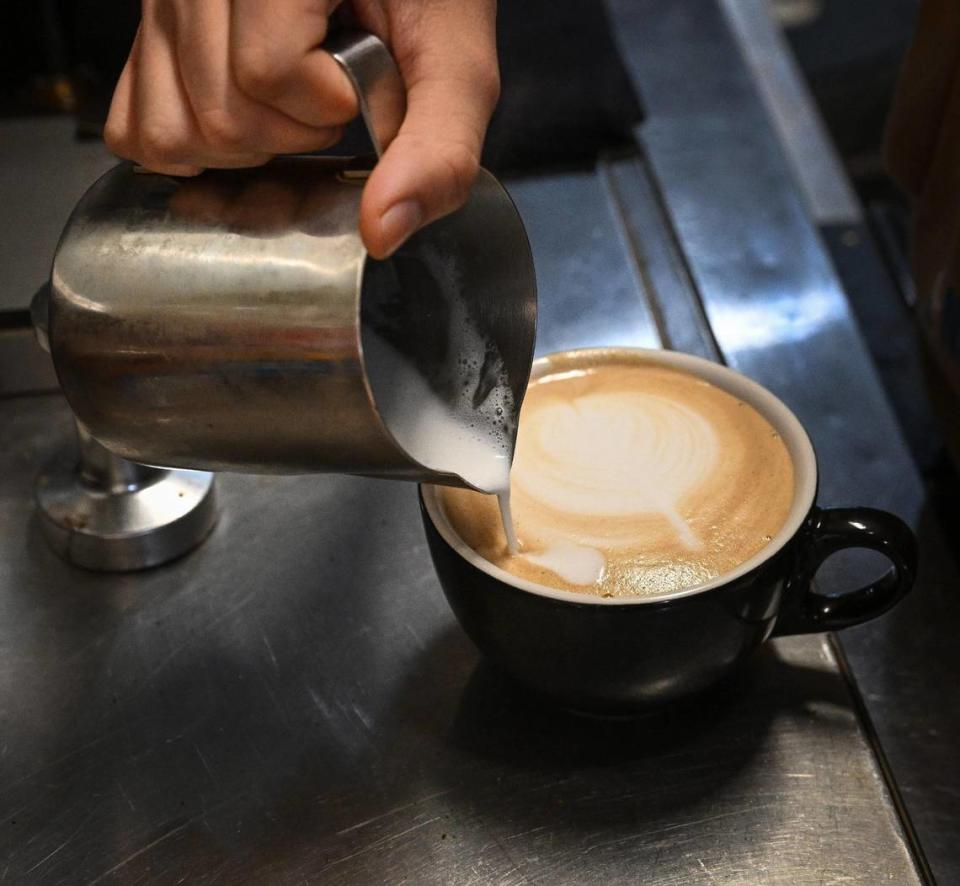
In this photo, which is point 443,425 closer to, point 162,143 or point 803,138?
point 162,143

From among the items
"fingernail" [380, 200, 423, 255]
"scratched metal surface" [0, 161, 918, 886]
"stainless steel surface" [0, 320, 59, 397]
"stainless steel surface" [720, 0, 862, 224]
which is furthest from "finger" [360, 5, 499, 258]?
"stainless steel surface" [720, 0, 862, 224]

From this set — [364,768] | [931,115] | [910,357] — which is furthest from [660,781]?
[910,357]

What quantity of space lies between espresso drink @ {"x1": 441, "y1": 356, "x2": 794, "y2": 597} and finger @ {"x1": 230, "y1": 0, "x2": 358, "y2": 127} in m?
0.24

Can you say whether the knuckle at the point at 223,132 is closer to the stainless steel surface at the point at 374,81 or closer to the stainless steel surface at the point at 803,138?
the stainless steel surface at the point at 374,81

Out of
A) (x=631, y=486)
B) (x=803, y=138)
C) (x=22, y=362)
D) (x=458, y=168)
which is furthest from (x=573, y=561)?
(x=803, y=138)

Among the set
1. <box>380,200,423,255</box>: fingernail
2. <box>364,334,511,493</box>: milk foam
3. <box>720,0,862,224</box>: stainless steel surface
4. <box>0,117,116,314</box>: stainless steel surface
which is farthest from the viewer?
<box>720,0,862,224</box>: stainless steel surface

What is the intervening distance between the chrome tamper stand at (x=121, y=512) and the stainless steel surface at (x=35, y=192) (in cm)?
16

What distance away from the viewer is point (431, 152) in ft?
1.76

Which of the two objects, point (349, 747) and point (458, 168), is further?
point (349, 747)

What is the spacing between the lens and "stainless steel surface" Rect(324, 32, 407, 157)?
0.56 m

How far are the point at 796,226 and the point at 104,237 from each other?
2.41 ft

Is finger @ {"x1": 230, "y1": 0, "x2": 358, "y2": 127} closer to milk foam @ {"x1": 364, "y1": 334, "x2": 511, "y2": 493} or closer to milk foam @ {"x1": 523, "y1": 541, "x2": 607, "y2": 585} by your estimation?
milk foam @ {"x1": 364, "y1": 334, "x2": 511, "y2": 493}

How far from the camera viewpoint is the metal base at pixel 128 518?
2.66ft

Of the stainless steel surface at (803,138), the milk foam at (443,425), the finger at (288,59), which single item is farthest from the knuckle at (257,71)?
the stainless steel surface at (803,138)
